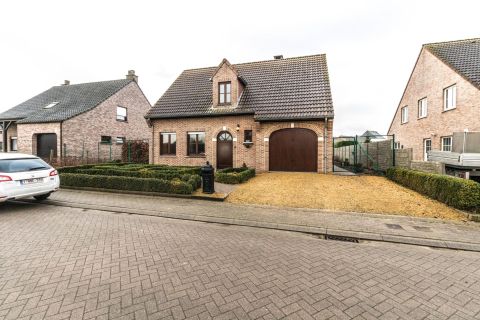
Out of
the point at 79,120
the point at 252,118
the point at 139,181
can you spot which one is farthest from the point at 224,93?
the point at 79,120

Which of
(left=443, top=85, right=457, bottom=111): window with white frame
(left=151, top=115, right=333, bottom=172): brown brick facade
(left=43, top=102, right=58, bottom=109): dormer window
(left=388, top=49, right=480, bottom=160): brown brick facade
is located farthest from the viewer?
(left=43, top=102, right=58, bottom=109): dormer window

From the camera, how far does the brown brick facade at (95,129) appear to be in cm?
1977

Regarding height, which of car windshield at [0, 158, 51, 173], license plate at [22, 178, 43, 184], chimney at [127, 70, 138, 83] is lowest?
license plate at [22, 178, 43, 184]

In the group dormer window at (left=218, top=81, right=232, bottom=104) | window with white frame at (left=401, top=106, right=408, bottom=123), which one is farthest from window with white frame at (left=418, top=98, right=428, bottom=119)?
dormer window at (left=218, top=81, right=232, bottom=104)

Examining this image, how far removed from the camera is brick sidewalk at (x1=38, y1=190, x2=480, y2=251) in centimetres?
545

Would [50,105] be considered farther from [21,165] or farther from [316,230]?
[316,230]

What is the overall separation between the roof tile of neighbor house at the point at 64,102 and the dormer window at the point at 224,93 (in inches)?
511

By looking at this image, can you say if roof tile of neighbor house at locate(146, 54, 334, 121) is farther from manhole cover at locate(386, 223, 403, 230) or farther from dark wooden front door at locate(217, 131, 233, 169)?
manhole cover at locate(386, 223, 403, 230)

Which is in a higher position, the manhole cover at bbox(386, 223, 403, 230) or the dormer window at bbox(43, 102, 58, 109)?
the dormer window at bbox(43, 102, 58, 109)

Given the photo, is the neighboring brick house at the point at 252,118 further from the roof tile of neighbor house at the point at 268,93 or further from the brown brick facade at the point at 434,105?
the brown brick facade at the point at 434,105

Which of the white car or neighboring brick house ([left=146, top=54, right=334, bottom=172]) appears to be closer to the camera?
the white car

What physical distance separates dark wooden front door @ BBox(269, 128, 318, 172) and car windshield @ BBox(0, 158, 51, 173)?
446 inches

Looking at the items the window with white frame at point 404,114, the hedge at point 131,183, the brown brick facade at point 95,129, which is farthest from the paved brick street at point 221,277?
the window with white frame at point 404,114

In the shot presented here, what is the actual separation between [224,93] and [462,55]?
53.7 ft
